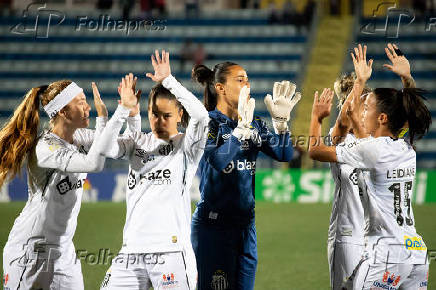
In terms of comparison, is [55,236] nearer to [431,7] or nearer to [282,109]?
[282,109]

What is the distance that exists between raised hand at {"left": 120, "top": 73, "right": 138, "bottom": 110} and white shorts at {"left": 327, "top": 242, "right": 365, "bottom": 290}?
7.15 feet

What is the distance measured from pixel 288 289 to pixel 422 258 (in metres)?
3.47

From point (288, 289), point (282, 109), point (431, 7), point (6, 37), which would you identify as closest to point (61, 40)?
point (6, 37)

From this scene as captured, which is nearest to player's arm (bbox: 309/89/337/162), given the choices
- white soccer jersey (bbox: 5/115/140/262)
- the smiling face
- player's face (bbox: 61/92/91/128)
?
the smiling face

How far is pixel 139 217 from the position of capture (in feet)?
13.3

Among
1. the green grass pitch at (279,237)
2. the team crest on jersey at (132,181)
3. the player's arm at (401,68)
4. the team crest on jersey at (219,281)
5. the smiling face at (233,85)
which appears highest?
the player's arm at (401,68)

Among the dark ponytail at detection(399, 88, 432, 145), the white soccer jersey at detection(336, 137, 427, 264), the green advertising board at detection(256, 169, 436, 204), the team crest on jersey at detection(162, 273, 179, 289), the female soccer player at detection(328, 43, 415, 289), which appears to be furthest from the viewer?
the green advertising board at detection(256, 169, 436, 204)

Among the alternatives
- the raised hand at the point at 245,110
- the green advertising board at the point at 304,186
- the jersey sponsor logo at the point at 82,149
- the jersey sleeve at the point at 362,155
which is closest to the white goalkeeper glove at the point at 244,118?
the raised hand at the point at 245,110

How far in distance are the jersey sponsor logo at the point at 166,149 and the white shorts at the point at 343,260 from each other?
1777 mm

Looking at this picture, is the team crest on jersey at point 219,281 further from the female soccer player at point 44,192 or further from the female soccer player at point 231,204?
the female soccer player at point 44,192

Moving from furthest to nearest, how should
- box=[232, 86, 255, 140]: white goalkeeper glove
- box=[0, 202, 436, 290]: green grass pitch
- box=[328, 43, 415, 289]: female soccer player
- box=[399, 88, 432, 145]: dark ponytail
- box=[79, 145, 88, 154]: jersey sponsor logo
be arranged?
box=[0, 202, 436, 290]: green grass pitch, box=[328, 43, 415, 289]: female soccer player, box=[79, 145, 88, 154]: jersey sponsor logo, box=[232, 86, 255, 140]: white goalkeeper glove, box=[399, 88, 432, 145]: dark ponytail

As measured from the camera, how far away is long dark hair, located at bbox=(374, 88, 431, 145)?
162 inches

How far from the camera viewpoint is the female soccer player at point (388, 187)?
3.96m

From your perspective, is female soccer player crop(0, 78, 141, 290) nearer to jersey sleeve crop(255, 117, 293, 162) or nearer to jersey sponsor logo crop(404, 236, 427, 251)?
jersey sleeve crop(255, 117, 293, 162)
